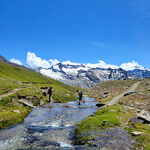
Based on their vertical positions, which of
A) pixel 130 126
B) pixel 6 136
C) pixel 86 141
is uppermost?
pixel 130 126

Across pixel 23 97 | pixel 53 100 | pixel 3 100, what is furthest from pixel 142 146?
pixel 53 100

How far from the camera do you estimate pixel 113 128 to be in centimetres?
2272

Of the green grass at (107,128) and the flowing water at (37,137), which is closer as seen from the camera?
the green grass at (107,128)

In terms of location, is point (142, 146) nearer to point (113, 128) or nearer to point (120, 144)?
point (120, 144)

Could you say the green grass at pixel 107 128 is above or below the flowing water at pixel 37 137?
above

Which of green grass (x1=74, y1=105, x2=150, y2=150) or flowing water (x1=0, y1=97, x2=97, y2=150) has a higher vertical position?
green grass (x1=74, y1=105, x2=150, y2=150)

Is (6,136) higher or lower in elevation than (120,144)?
lower

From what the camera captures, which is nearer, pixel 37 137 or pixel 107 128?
pixel 37 137

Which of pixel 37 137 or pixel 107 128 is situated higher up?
pixel 107 128

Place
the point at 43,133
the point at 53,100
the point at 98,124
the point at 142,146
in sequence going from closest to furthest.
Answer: the point at 142,146, the point at 43,133, the point at 98,124, the point at 53,100

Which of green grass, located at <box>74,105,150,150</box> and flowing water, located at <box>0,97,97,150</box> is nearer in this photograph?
green grass, located at <box>74,105,150,150</box>

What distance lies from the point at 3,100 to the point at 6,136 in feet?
69.1

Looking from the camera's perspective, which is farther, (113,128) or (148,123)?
(148,123)

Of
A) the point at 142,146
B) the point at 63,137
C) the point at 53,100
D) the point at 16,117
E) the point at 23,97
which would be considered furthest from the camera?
the point at 53,100
